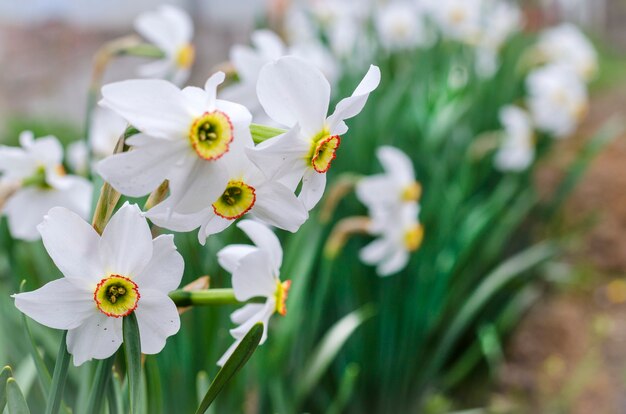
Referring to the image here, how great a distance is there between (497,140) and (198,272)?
53.2 inches

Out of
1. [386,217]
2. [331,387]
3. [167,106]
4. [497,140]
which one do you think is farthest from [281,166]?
[497,140]

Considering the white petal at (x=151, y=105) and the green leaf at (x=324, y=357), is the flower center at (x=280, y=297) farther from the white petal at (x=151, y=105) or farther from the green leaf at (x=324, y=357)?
the green leaf at (x=324, y=357)

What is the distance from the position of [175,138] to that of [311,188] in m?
0.14

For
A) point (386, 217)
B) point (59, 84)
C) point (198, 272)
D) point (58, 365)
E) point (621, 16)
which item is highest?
point (621, 16)

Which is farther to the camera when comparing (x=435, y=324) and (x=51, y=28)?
(x=51, y=28)

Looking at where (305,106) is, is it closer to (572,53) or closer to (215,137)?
(215,137)

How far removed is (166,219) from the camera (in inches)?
24.3

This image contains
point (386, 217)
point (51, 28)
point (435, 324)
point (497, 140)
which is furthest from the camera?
point (51, 28)

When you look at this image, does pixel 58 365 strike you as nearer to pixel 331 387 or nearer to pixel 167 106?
pixel 167 106

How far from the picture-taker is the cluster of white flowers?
62.1 inches

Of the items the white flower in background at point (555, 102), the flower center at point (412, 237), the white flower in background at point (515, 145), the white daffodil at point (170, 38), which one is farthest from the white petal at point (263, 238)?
the white flower in background at point (555, 102)

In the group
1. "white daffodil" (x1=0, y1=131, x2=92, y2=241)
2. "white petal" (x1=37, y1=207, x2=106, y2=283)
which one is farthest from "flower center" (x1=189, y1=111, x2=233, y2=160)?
"white daffodil" (x1=0, y1=131, x2=92, y2=241)

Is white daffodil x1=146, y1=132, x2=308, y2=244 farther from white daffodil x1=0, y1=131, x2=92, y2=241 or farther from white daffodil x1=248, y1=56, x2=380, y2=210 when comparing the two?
white daffodil x1=0, y1=131, x2=92, y2=241

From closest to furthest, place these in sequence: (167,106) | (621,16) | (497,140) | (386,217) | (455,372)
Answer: (167,106) < (386,217) < (455,372) < (497,140) < (621,16)
